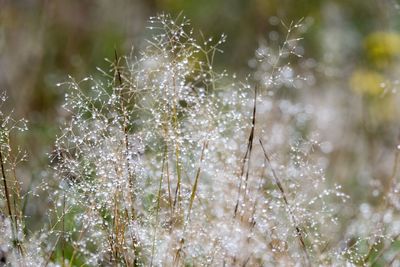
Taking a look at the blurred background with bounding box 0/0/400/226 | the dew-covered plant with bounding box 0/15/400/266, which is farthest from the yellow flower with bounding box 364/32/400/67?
the dew-covered plant with bounding box 0/15/400/266

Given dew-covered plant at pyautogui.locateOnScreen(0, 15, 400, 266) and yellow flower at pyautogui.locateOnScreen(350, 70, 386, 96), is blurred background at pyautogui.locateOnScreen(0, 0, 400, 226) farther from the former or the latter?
dew-covered plant at pyautogui.locateOnScreen(0, 15, 400, 266)

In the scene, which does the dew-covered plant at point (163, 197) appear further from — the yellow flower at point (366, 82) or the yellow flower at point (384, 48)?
the yellow flower at point (384, 48)

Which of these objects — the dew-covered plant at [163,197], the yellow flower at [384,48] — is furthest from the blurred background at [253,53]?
the dew-covered plant at [163,197]

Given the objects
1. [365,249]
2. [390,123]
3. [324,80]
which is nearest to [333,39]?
[324,80]

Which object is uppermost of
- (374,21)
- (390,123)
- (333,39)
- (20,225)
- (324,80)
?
(374,21)

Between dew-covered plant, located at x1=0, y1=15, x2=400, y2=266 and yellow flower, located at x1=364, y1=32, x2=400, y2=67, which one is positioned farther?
yellow flower, located at x1=364, y1=32, x2=400, y2=67

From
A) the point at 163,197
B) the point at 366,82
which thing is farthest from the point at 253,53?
the point at 163,197

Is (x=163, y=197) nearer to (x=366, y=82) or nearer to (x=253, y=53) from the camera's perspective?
(x=366, y=82)

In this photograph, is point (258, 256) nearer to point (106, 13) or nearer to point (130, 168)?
point (130, 168)
